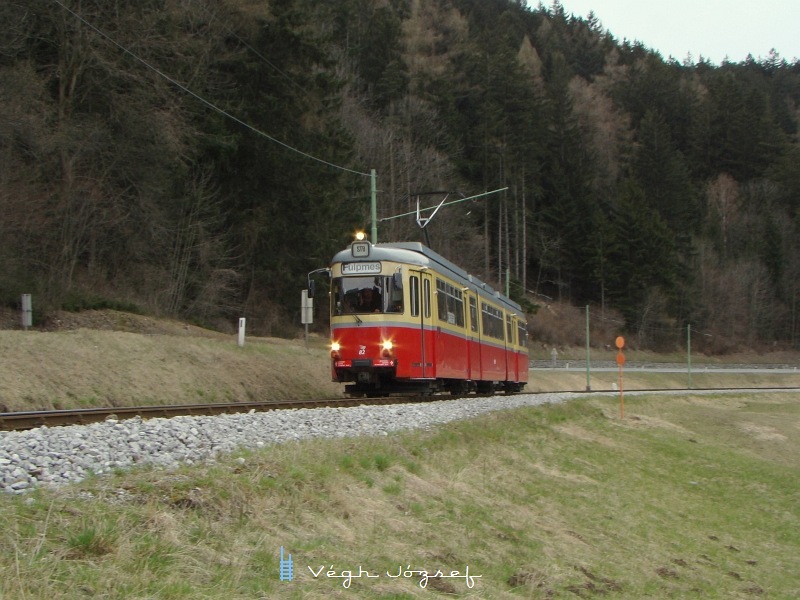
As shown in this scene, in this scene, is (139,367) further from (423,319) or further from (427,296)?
(427,296)

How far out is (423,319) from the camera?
19.1 meters

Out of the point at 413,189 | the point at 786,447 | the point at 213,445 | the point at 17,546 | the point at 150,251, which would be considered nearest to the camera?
the point at 17,546

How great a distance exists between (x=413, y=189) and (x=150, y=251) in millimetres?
27922

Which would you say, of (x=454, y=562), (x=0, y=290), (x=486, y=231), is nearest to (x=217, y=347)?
(x=0, y=290)

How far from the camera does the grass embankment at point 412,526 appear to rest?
532 centimetres

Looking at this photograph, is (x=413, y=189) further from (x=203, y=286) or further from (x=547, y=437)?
(x=547, y=437)

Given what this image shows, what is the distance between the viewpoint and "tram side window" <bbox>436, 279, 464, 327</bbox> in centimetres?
2024

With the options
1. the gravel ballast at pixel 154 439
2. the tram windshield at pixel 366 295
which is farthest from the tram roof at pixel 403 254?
the gravel ballast at pixel 154 439

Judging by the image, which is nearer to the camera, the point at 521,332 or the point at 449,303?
the point at 449,303

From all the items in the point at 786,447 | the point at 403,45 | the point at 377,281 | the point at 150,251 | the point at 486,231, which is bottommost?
the point at 786,447

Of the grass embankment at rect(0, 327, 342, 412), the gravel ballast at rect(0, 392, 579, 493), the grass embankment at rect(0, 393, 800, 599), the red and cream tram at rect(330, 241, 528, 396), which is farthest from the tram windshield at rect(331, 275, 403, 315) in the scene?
the gravel ballast at rect(0, 392, 579, 493)

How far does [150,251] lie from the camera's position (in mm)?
32688

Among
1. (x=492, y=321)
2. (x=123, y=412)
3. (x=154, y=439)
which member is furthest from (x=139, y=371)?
(x=154, y=439)

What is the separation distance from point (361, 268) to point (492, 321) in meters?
8.96
